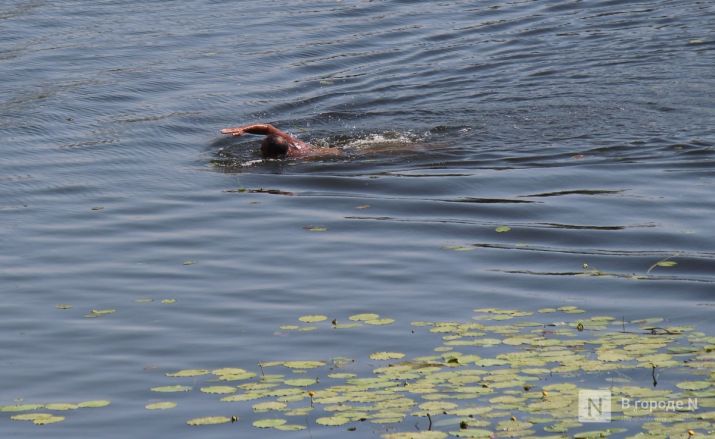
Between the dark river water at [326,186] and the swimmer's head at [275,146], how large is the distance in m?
0.23

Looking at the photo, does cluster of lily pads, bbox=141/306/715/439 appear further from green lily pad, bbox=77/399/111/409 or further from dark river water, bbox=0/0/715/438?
green lily pad, bbox=77/399/111/409

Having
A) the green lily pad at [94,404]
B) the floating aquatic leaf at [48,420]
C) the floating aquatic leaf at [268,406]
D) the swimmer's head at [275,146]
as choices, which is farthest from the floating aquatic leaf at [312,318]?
the swimmer's head at [275,146]

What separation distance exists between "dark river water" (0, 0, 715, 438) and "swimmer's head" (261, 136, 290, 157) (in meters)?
0.23

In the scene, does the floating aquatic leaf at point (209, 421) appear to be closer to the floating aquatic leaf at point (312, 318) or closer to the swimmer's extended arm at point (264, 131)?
the floating aquatic leaf at point (312, 318)

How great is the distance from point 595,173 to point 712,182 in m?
1.05

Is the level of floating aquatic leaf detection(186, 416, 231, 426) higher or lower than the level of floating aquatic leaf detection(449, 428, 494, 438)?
lower

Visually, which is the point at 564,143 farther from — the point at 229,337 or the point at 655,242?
the point at 229,337

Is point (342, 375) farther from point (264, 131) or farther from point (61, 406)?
point (264, 131)

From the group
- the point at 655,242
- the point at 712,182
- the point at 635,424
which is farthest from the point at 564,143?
the point at 635,424

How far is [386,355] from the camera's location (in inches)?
304

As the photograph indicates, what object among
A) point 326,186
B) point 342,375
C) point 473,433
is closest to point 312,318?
point 342,375

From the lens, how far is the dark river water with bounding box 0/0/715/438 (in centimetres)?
827

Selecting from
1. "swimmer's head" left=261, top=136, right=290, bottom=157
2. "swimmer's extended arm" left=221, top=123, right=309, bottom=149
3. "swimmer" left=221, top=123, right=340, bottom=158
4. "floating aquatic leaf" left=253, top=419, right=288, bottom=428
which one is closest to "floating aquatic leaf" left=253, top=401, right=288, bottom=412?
"floating aquatic leaf" left=253, top=419, right=288, bottom=428

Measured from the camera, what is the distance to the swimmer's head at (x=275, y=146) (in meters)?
12.7
